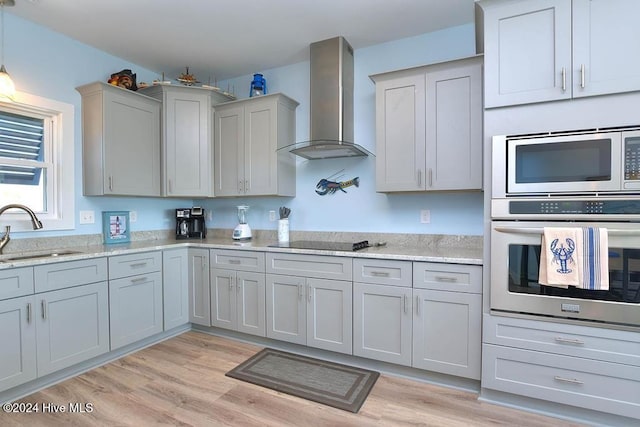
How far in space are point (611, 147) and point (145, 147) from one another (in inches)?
137

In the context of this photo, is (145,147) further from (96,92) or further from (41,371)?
(41,371)

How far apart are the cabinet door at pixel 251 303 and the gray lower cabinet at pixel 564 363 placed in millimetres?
1681

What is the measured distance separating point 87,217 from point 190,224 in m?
0.97

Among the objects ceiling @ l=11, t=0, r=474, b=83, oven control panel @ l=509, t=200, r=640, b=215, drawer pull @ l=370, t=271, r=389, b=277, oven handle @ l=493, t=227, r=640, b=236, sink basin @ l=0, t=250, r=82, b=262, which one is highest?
ceiling @ l=11, t=0, r=474, b=83

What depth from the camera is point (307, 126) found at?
3.33 m

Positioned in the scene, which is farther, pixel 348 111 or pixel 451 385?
pixel 348 111

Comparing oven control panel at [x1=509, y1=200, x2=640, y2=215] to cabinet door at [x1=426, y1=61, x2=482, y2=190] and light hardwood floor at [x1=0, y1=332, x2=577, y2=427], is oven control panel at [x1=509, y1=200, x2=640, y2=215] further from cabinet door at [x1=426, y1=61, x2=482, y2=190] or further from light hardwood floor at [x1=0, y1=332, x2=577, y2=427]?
light hardwood floor at [x1=0, y1=332, x2=577, y2=427]

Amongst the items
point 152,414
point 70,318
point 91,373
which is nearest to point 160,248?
point 70,318

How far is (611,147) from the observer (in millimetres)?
1722

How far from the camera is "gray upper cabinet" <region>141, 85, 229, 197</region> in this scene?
328 centimetres

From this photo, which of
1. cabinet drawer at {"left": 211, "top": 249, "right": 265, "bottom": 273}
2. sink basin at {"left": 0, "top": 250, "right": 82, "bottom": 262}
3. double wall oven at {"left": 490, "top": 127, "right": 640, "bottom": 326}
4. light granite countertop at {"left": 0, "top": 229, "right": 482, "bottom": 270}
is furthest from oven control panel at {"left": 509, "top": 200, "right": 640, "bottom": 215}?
sink basin at {"left": 0, "top": 250, "right": 82, "bottom": 262}

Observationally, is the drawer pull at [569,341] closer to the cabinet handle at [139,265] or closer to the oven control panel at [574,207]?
the oven control panel at [574,207]

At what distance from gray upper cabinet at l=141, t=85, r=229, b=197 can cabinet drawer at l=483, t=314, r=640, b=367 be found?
277cm

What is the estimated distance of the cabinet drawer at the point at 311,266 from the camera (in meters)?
2.49
